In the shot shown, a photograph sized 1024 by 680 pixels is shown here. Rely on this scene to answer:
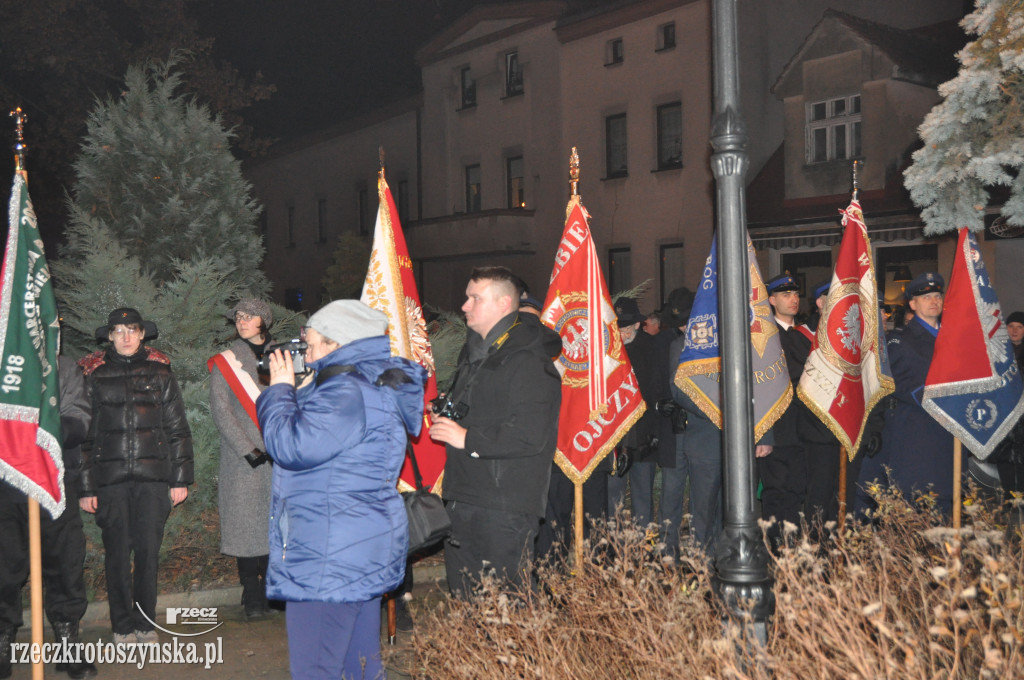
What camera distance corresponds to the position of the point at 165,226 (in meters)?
10.4

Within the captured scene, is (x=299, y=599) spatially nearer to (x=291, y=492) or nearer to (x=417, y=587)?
(x=291, y=492)

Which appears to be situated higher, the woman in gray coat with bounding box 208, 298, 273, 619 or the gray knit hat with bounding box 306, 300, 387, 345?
the gray knit hat with bounding box 306, 300, 387, 345

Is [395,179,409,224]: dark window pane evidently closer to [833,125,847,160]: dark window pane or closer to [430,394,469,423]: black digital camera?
[833,125,847,160]: dark window pane

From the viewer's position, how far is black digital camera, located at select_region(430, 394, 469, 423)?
15.5ft

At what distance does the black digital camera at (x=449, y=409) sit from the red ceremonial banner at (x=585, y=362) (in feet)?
6.83

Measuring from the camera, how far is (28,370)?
4.76m

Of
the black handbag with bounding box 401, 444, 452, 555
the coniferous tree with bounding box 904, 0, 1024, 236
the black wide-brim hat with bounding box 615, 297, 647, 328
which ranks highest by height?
the coniferous tree with bounding box 904, 0, 1024, 236

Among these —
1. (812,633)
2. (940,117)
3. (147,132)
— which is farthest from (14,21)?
(812,633)

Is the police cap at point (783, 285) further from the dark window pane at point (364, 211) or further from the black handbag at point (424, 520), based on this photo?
the dark window pane at point (364, 211)

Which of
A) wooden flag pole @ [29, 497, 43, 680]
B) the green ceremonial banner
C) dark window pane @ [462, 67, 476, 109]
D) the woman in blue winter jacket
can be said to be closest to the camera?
the woman in blue winter jacket

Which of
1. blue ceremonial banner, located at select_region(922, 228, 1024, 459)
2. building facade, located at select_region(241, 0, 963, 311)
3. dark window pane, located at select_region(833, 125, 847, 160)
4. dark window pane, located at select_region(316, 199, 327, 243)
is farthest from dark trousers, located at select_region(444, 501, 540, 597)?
dark window pane, located at select_region(316, 199, 327, 243)

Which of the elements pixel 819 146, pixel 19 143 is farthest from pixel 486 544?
pixel 819 146

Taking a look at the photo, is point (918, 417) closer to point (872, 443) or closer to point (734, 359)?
point (872, 443)

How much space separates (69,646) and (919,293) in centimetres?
669
